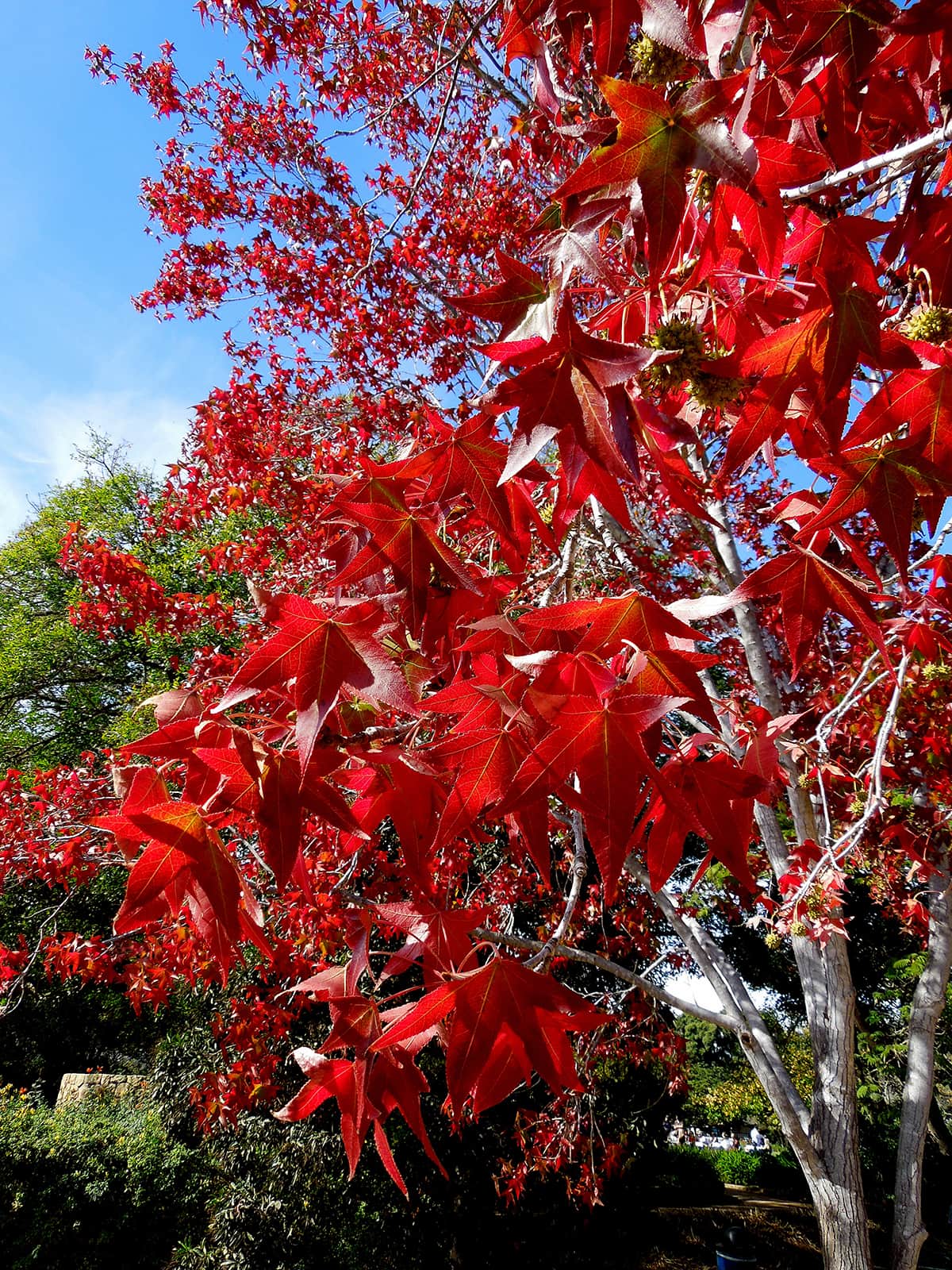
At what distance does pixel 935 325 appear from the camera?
1.24 meters

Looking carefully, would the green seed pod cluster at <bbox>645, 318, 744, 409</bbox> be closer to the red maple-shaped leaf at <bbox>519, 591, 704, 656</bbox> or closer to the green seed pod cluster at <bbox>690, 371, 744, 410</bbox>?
the green seed pod cluster at <bbox>690, 371, 744, 410</bbox>

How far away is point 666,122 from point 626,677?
0.66 m

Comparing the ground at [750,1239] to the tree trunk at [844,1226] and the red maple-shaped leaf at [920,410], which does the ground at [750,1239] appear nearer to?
the tree trunk at [844,1226]

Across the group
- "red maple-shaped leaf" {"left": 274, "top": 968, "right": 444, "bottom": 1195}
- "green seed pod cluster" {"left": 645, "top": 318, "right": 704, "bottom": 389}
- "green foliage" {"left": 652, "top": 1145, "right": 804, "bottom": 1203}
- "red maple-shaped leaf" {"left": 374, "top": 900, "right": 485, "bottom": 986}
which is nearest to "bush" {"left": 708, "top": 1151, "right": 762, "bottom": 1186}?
"green foliage" {"left": 652, "top": 1145, "right": 804, "bottom": 1203}

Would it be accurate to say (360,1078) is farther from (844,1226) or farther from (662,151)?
(844,1226)

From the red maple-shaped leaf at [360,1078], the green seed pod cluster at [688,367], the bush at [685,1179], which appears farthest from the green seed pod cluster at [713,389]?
the bush at [685,1179]

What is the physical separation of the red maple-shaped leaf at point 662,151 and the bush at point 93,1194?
7484 millimetres

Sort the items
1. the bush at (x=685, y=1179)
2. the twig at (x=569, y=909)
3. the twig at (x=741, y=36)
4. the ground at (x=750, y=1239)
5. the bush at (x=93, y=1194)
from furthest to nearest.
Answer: the bush at (x=685, y=1179)
the ground at (x=750, y=1239)
the bush at (x=93, y=1194)
the twig at (x=569, y=909)
the twig at (x=741, y=36)

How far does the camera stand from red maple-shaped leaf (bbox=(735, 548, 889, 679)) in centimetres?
117

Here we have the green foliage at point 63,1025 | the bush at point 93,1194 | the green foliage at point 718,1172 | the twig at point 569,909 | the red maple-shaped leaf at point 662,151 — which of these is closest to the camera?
the red maple-shaped leaf at point 662,151

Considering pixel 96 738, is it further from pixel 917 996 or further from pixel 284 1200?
pixel 917 996

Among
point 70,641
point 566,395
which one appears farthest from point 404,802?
point 70,641

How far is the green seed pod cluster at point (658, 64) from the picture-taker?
1117mm

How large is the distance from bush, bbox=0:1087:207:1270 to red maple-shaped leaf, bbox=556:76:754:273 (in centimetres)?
748
